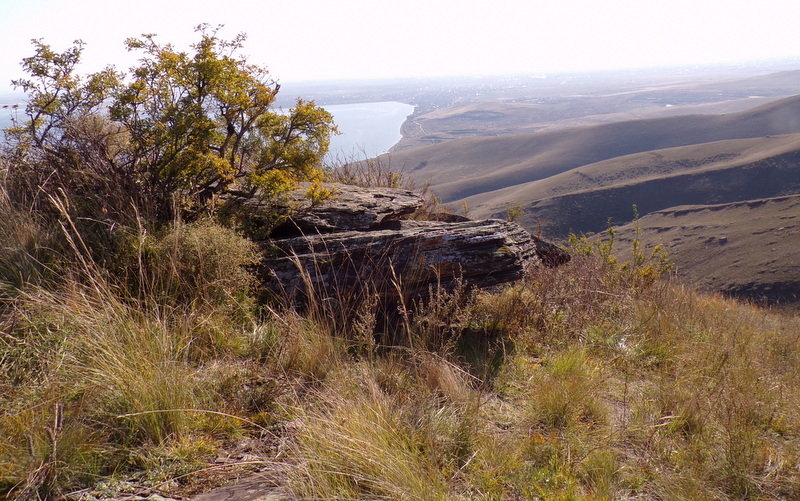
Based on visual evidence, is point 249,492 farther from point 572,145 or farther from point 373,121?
point 572,145

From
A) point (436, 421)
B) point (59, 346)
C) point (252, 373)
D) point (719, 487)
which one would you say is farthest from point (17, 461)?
point (719, 487)

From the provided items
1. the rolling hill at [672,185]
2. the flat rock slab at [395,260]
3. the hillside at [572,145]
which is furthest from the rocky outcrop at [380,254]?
the hillside at [572,145]

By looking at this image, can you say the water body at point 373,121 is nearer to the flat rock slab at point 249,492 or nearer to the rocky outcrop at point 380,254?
the rocky outcrop at point 380,254

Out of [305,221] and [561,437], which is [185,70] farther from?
[561,437]

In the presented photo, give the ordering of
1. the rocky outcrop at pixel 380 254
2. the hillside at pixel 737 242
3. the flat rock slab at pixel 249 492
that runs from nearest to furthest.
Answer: the flat rock slab at pixel 249 492 < the rocky outcrop at pixel 380 254 < the hillside at pixel 737 242

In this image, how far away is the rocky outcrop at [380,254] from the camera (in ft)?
14.2

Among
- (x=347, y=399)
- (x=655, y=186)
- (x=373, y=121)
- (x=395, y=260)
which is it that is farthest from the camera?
(x=373, y=121)

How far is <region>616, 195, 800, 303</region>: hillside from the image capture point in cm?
4538

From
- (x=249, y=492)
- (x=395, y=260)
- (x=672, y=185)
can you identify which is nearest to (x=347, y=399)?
(x=249, y=492)

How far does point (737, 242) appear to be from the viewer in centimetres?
5484

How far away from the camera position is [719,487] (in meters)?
2.57

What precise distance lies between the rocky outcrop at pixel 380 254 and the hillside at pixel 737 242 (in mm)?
37365

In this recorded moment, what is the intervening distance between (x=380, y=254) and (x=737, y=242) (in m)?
62.5

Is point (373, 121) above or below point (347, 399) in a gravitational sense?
Result: above
